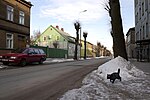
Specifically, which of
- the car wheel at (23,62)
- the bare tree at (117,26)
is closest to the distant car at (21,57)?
the car wheel at (23,62)

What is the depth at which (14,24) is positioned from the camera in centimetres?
3316

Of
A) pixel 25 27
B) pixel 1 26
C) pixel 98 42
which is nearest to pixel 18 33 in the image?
pixel 25 27

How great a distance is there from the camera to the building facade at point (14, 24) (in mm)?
29984

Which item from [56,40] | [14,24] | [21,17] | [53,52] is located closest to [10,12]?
[14,24]

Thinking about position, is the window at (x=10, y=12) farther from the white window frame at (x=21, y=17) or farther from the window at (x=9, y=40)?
the white window frame at (x=21, y=17)

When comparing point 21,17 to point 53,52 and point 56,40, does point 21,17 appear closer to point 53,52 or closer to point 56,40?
point 53,52

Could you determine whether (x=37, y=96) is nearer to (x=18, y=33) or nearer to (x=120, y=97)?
(x=120, y=97)

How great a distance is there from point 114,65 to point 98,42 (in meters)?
136

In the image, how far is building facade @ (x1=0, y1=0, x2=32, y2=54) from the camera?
30.0 meters

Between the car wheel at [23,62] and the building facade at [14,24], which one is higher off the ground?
the building facade at [14,24]

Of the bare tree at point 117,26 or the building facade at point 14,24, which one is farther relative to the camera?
the building facade at point 14,24

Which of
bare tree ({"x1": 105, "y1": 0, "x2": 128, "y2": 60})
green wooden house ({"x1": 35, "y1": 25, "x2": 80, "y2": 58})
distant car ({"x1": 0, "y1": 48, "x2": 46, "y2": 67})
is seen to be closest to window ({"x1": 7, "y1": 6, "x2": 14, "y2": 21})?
distant car ({"x1": 0, "y1": 48, "x2": 46, "y2": 67})

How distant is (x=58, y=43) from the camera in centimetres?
8100

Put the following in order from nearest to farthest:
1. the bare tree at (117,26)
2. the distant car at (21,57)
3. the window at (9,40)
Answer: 1. the bare tree at (117,26)
2. the distant car at (21,57)
3. the window at (9,40)
